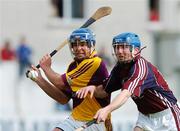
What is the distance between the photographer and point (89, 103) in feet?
29.7

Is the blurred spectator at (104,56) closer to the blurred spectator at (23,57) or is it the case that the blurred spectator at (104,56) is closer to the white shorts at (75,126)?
the blurred spectator at (23,57)

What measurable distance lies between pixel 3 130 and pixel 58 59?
8446mm

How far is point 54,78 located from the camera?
9.15 m

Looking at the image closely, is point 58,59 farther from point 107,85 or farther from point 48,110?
point 107,85

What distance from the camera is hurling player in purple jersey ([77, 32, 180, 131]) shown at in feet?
26.7

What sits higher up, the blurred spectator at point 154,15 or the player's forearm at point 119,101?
the player's forearm at point 119,101

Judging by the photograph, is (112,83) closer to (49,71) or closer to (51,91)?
(49,71)

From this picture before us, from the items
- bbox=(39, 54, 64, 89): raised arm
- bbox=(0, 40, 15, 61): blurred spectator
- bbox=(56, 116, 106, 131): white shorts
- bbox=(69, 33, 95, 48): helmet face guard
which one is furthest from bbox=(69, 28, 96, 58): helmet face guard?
bbox=(0, 40, 15, 61): blurred spectator

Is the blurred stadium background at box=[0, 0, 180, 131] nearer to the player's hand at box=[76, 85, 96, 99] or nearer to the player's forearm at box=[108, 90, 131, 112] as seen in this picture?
the player's hand at box=[76, 85, 96, 99]

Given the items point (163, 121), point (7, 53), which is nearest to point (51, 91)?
point (163, 121)

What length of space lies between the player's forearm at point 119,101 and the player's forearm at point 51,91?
4.82 ft

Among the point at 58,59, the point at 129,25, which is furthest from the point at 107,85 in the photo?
the point at 129,25

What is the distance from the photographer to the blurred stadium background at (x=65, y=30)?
64.8 ft

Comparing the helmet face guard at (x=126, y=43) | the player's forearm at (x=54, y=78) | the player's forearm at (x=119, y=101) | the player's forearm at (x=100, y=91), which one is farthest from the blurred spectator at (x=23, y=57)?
the player's forearm at (x=119, y=101)
